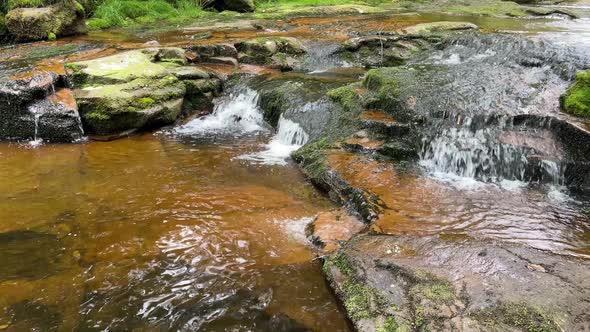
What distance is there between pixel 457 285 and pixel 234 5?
63.6 feet

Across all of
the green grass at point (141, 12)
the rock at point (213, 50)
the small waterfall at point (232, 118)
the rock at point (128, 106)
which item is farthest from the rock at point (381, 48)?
the green grass at point (141, 12)

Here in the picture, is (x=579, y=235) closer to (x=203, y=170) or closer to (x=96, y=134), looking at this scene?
(x=203, y=170)

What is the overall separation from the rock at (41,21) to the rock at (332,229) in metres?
11.9

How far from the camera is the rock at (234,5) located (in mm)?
20281

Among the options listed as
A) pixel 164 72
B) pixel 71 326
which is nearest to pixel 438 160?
pixel 71 326

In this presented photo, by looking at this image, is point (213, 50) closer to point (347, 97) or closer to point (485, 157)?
point (347, 97)

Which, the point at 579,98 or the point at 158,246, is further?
the point at 579,98

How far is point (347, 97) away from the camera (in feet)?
25.0

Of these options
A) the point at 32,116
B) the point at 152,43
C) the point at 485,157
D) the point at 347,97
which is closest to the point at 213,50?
the point at 152,43

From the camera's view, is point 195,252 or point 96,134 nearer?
point 195,252

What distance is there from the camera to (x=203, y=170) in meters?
6.36

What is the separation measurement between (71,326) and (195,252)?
126 cm

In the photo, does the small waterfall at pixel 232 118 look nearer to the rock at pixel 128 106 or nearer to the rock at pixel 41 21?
the rock at pixel 128 106

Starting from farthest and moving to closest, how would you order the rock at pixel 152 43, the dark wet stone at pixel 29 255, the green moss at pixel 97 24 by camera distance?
the green moss at pixel 97 24 < the rock at pixel 152 43 < the dark wet stone at pixel 29 255
